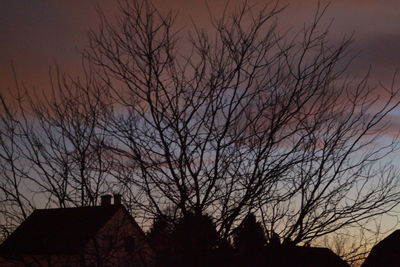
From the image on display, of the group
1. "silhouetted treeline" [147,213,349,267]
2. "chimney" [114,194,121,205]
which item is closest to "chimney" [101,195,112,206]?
"chimney" [114,194,121,205]

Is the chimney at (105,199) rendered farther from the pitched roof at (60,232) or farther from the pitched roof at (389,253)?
the pitched roof at (389,253)

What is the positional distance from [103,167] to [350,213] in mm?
2410

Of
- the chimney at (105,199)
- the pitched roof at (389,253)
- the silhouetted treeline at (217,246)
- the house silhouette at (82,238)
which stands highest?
the pitched roof at (389,253)

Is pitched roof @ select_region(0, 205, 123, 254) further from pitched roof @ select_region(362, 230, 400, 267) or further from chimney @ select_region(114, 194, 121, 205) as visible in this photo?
pitched roof @ select_region(362, 230, 400, 267)

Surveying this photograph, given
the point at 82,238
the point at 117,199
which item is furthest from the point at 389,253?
the point at 117,199

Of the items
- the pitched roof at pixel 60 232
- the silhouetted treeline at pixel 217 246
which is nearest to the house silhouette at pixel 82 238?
the pitched roof at pixel 60 232

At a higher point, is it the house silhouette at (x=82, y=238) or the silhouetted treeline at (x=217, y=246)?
the house silhouette at (x=82, y=238)

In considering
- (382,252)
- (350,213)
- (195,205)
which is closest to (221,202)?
(195,205)

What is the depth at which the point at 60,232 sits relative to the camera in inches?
265

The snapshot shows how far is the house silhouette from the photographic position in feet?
19.8

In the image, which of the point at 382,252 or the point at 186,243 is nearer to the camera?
the point at 186,243

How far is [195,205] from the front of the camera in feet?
17.8

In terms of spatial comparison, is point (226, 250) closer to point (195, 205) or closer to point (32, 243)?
point (195, 205)

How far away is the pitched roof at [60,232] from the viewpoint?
20.4ft
